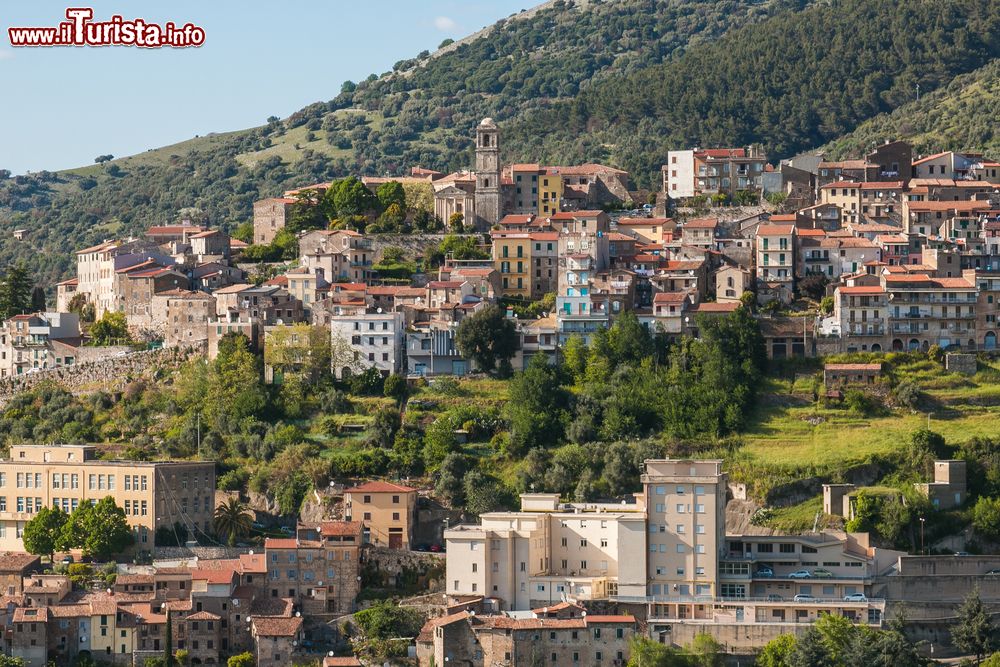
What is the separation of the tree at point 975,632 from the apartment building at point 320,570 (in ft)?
61.5

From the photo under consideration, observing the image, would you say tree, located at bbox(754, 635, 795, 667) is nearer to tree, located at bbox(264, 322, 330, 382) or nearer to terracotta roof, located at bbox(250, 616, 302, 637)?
terracotta roof, located at bbox(250, 616, 302, 637)

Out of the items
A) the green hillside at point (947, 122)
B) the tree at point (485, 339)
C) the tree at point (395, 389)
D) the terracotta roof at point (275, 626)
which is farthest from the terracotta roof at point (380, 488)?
the green hillside at point (947, 122)

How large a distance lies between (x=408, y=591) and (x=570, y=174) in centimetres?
3717

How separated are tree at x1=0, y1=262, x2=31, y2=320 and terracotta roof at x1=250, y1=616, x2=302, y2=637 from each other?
33.8 meters

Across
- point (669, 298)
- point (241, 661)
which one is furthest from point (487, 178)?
point (241, 661)

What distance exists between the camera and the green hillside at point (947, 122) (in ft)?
385

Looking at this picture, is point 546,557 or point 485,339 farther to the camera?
point 485,339

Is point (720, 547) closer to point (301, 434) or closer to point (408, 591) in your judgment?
point (408, 591)

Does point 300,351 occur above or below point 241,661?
above

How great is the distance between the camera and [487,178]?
102 metres

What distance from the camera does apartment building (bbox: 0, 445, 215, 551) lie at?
75438mm

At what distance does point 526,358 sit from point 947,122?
4617 centimetres

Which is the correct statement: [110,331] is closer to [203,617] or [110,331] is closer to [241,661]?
[203,617]

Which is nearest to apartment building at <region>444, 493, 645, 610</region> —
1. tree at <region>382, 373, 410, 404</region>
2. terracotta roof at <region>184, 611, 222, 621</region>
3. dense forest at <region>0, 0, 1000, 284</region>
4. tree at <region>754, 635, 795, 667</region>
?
tree at <region>754, 635, 795, 667</region>
